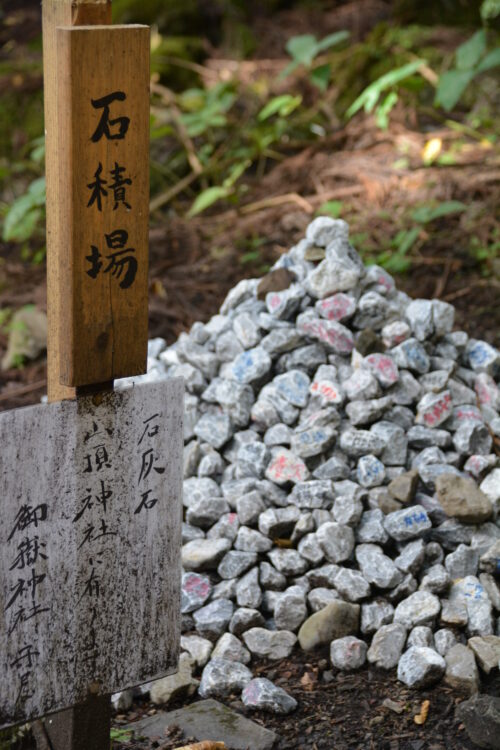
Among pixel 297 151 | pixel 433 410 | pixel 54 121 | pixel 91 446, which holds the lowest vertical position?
pixel 433 410

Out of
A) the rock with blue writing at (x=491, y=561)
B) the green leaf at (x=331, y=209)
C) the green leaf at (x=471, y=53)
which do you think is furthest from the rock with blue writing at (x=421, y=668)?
the green leaf at (x=471, y=53)

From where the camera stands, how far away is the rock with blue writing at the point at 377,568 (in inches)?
106

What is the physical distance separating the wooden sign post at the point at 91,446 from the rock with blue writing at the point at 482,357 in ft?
5.86

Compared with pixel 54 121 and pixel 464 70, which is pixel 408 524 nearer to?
pixel 54 121

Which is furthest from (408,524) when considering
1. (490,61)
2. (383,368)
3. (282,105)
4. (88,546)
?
(282,105)

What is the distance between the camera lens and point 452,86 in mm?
4484

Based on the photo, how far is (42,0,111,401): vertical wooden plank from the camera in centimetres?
168

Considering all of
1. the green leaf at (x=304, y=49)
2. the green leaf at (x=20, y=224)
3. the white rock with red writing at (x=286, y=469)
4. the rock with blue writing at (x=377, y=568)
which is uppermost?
the green leaf at (x=304, y=49)

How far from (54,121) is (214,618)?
4.99 feet

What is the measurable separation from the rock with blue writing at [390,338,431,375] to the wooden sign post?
4.77 feet

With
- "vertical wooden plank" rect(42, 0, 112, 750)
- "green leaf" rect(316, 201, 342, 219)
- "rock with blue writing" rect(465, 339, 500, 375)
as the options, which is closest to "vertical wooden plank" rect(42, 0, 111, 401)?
"vertical wooden plank" rect(42, 0, 112, 750)

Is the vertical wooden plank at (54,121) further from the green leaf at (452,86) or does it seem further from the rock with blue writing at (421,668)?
the green leaf at (452,86)

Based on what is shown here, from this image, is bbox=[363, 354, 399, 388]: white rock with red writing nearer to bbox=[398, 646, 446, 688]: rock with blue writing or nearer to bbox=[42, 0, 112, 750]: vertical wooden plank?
bbox=[398, 646, 446, 688]: rock with blue writing

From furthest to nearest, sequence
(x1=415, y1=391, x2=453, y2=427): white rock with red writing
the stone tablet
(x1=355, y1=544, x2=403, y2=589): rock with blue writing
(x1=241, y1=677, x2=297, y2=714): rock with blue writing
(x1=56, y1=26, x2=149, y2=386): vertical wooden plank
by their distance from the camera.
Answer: (x1=415, y1=391, x2=453, y2=427): white rock with red writing
(x1=355, y1=544, x2=403, y2=589): rock with blue writing
(x1=241, y1=677, x2=297, y2=714): rock with blue writing
the stone tablet
(x1=56, y1=26, x2=149, y2=386): vertical wooden plank
